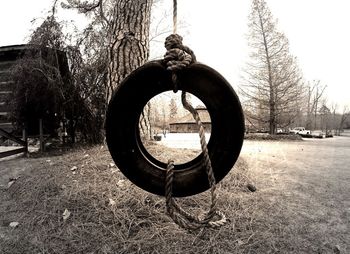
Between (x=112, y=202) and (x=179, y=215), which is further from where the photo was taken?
(x=112, y=202)

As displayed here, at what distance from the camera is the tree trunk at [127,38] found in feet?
14.3

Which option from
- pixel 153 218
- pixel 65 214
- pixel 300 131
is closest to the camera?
pixel 153 218

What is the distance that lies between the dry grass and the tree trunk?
1605 mm

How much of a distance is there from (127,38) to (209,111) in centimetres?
322

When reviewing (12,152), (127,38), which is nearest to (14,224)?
(127,38)

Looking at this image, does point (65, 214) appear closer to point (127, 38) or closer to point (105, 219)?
point (105, 219)

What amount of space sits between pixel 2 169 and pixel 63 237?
430 cm

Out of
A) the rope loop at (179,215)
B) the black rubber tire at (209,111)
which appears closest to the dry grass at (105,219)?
the rope loop at (179,215)

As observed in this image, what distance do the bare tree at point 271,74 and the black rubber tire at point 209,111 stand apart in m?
18.9

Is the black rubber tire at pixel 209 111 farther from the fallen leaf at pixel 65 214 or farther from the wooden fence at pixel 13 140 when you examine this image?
the wooden fence at pixel 13 140

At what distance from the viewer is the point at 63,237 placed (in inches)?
120

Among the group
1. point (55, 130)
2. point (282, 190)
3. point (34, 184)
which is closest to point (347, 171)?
point (282, 190)

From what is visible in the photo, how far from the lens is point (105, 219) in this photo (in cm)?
321

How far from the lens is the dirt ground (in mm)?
2893
